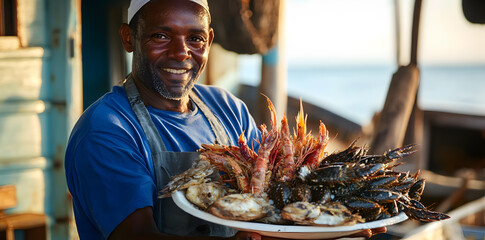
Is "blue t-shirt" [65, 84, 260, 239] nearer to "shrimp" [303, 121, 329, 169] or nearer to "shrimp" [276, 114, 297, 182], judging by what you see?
"shrimp" [276, 114, 297, 182]

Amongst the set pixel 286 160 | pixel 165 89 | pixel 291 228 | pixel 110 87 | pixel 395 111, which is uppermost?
pixel 165 89

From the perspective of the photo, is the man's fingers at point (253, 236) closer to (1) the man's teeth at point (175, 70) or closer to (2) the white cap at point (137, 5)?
(1) the man's teeth at point (175, 70)

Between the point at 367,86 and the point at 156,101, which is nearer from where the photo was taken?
the point at 156,101

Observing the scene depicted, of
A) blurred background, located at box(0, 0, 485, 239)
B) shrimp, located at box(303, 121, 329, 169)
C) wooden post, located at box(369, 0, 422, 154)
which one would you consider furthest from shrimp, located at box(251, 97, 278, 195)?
wooden post, located at box(369, 0, 422, 154)

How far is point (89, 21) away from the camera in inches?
266

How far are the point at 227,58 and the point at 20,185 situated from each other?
12.3ft

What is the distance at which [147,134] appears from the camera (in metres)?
2.22

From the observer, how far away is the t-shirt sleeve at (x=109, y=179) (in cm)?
196

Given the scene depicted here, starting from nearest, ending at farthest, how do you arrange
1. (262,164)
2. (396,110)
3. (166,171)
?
(262,164)
(166,171)
(396,110)

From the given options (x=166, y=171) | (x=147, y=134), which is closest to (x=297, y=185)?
(x=166, y=171)

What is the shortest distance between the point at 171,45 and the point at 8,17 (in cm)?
220

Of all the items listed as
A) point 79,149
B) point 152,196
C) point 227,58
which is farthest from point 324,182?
point 227,58

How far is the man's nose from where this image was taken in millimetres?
2273

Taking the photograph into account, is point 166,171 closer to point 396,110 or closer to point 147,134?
point 147,134
